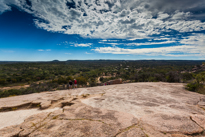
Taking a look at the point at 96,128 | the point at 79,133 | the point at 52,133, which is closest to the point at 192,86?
the point at 96,128

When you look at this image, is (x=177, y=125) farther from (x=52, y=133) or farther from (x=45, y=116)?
(x=45, y=116)

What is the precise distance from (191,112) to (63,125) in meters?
5.54

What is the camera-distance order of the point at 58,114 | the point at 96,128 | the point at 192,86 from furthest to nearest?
the point at 192,86 < the point at 58,114 < the point at 96,128

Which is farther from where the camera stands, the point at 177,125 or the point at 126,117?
the point at 126,117

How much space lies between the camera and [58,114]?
446 cm

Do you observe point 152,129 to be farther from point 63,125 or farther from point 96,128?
point 63,125

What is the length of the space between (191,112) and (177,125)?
5.68ft

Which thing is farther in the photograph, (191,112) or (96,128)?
(191,112)

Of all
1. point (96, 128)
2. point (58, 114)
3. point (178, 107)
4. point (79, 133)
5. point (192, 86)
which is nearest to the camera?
point (79, 133)

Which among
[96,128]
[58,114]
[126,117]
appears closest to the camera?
[96,128]

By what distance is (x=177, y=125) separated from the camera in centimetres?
362

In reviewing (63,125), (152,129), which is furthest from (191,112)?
(63,125)

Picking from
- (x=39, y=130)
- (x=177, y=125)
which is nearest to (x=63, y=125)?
(x=39, y=130)

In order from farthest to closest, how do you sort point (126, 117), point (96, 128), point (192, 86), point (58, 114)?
point (192, 86) < point (58, 114) < point (126, 117) < point (96, 128)
